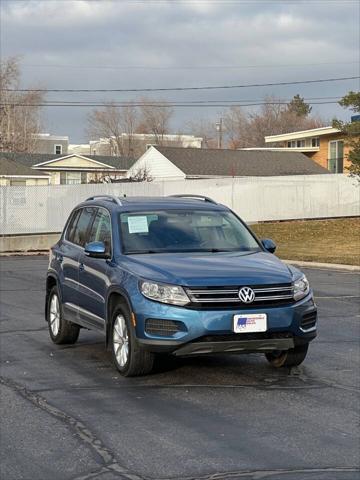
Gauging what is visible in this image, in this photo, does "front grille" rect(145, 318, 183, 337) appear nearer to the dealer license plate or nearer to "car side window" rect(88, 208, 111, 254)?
the dealer license plate

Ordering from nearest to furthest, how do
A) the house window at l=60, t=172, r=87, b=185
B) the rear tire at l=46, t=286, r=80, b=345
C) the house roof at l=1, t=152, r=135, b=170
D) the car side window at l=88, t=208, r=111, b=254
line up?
the car side window at l=88, t=208, r=111, b=254 → the rear tire at l=46, t=286, r=80, b=345 → the house roof at l=1, t=152, r=135, b=170 → the house window at l=60, t=172, r=87, b=185

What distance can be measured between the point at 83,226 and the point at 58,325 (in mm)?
1277

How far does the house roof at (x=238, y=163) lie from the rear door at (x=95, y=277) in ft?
131

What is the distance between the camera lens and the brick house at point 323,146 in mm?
48281

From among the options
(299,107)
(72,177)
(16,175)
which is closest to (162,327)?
(16,175)

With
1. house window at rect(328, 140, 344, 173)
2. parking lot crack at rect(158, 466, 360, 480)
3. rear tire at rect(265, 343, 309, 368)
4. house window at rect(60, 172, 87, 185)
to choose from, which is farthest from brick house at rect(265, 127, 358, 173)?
parking lot crack at rect(158, 466, 360, 480)

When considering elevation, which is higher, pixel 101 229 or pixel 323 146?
pixel 323 146

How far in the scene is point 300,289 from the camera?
743 cm

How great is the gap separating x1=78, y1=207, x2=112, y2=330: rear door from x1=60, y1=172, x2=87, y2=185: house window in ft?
166

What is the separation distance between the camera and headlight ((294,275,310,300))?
24.1ft

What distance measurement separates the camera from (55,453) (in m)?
5.42

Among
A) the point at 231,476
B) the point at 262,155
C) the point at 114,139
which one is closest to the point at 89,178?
the point at 262,155

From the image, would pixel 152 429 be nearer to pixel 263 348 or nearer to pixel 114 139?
pixel 263 348

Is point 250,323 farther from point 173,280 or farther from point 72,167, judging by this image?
point 72,167
